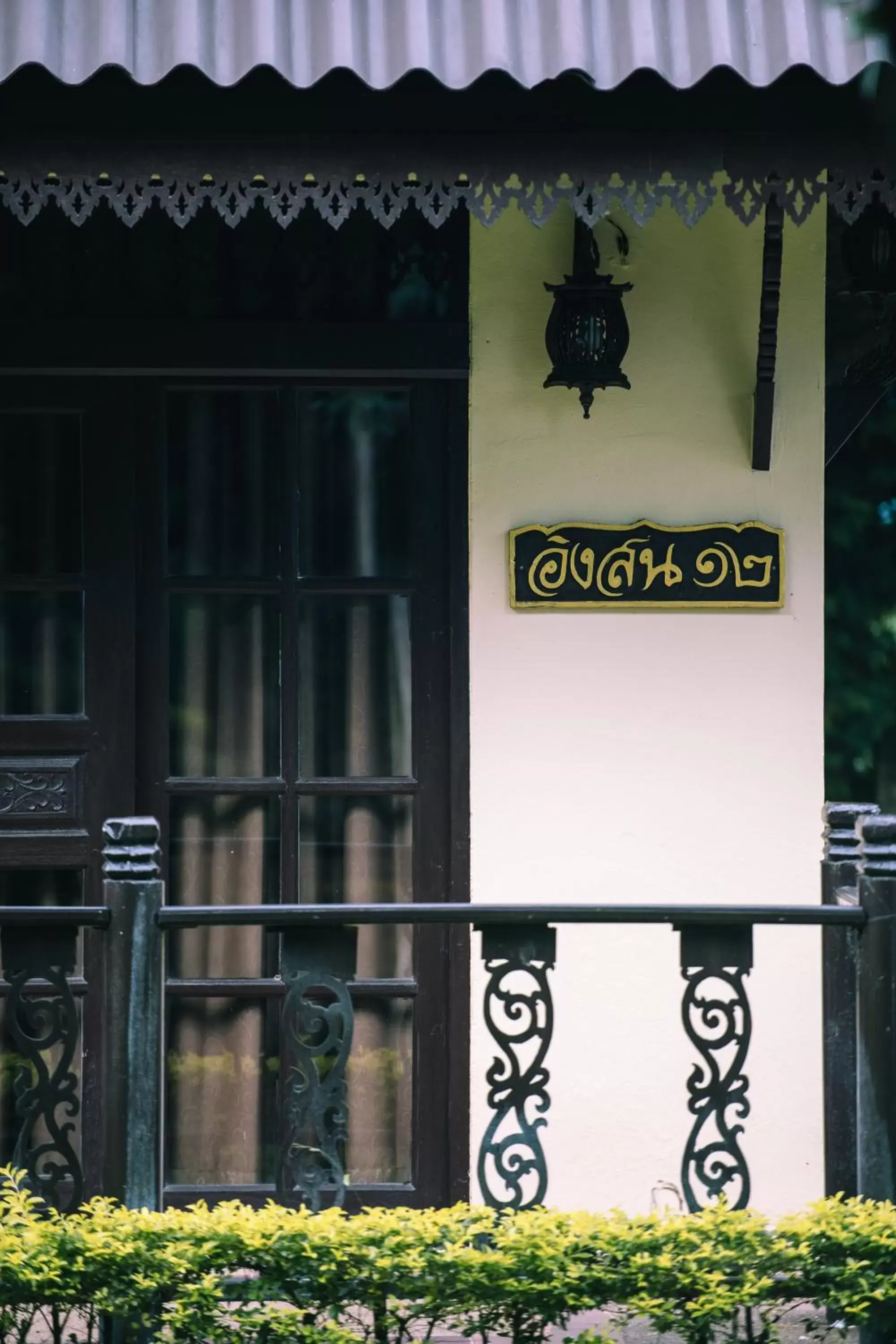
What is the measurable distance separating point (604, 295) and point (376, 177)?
1077 mm

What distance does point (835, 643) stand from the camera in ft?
23.3

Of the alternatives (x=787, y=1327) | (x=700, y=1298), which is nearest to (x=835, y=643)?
(x=787, y=1327)

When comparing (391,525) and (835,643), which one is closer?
(391,525)

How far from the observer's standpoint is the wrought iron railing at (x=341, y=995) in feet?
11.9

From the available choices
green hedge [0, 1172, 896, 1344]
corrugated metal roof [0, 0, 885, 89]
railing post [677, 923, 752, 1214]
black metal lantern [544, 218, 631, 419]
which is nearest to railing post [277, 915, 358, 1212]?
green hedge [0, 1172, 896, 1344]

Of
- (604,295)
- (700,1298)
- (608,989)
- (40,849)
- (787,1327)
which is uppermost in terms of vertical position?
(604,295)

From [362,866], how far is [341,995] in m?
1.80

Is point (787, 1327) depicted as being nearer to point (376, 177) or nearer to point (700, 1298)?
point (700, 1298)

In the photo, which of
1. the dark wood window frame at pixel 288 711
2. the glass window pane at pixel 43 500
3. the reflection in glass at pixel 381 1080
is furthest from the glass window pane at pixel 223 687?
the reflection in glass at pixel 381 1080

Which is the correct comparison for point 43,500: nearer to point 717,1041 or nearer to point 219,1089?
point 219,1089

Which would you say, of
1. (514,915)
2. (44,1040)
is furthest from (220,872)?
(514,915)

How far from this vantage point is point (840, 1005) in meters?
Answer: 4.01

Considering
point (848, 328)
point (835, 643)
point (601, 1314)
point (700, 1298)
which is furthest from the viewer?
point (835, 643)

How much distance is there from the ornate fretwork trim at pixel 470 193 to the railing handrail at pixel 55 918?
6.14 feet
